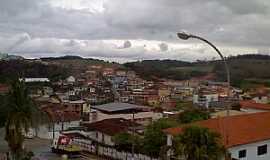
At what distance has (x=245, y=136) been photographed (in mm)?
29781

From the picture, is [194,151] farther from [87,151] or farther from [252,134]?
[87,151]

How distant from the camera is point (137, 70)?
7323 inches

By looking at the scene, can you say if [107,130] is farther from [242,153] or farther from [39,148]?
[242,153]

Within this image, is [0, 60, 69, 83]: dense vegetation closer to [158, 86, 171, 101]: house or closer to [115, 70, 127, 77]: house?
[115, 70, 127, 77]: house

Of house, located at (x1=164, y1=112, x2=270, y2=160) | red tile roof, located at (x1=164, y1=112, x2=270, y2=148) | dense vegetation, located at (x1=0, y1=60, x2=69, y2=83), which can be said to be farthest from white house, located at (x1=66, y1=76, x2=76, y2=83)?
house, located at (x1=164, y1=112, x2=270, y2=160)

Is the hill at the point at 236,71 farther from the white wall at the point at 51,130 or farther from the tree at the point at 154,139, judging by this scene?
the tree at the point at 154,139

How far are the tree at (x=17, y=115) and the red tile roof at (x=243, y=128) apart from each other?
920 centimetres

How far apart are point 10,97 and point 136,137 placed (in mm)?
15879

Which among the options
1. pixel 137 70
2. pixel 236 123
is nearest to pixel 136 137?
pixel 236 123

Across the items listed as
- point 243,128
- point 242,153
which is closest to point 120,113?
point 243,128

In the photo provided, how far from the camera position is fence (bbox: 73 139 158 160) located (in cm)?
3261

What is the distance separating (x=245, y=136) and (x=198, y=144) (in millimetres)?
12848

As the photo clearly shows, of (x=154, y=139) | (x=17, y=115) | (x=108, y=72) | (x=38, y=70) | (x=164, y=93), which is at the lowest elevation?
(x=164, y=93)

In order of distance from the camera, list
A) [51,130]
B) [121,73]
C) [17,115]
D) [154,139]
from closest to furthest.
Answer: [17,115] < [154,139] < [51,130] < [121,73]
